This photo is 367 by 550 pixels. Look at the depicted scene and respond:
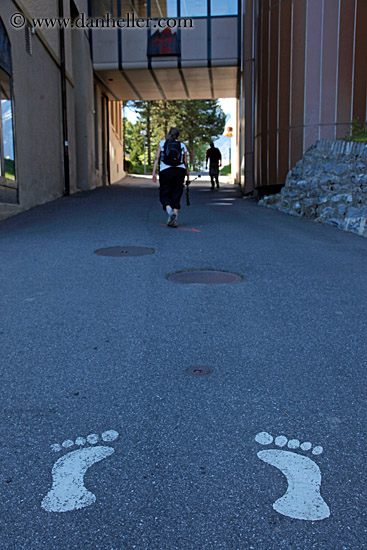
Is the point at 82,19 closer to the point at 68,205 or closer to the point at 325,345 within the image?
the point at 68,205

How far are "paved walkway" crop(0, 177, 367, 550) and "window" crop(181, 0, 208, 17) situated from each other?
19118 millimetres

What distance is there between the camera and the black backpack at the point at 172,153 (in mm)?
10234

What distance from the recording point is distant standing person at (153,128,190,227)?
33.6 ft

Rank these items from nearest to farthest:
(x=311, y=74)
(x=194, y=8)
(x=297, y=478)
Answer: (x=297, y=478), (x=311, y=74), (x=194, y=8)

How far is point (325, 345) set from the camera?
167 inches

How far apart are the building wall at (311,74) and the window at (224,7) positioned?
6.49 m

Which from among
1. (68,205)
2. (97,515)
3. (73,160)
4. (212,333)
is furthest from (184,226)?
(73,160)

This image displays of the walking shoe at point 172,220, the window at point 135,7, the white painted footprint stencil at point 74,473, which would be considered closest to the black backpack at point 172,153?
the walking shoe at point 172,220

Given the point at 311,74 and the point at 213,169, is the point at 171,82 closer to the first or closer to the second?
the point at 213,169

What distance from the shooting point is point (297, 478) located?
251 centimetres

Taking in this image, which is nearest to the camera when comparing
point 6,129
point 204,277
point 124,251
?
point 204,277

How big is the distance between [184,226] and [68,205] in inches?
213

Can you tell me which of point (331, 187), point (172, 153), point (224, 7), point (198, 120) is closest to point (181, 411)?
point (172, 153)

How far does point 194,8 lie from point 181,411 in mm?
22791
